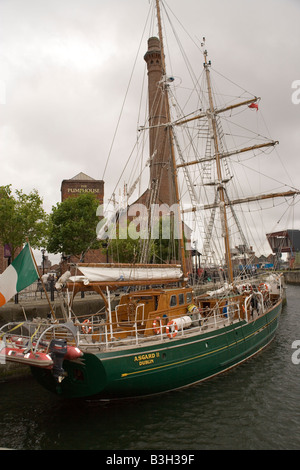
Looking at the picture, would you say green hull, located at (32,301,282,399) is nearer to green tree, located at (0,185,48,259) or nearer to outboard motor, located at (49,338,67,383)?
outboard motor, located at (49,338,67,383)

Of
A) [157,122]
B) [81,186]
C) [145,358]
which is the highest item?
[157,122]

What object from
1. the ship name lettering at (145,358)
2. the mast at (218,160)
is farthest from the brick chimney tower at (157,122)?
the ship name lettering at (145,358)

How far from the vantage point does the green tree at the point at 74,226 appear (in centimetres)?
3291

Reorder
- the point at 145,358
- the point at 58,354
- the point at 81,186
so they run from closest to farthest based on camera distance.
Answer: the point at 58,354, the point at 145,358, the point at 81,186

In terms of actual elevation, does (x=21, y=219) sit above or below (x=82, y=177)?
below

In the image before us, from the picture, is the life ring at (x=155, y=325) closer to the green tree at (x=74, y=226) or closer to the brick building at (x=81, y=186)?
the green tree at (x=74, y=226)

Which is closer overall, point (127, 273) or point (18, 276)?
point (18, 276)

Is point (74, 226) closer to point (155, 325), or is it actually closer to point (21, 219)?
point (21, 219)

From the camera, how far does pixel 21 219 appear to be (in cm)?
2303

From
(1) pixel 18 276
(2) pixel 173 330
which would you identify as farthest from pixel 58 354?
(2) pixel 173 330

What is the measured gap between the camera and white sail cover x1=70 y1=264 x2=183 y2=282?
11.9m

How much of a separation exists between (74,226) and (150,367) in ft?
75.5

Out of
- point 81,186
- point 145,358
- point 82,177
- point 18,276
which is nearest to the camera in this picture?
point 18,276
